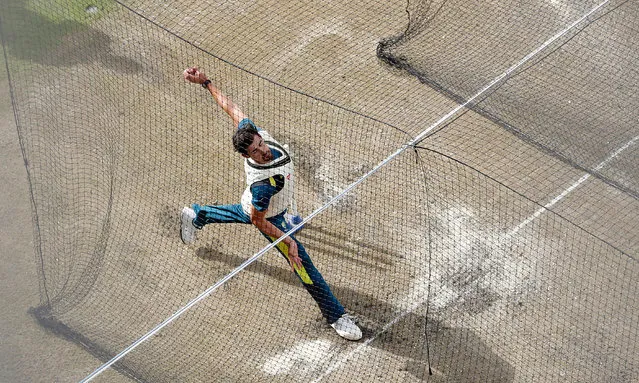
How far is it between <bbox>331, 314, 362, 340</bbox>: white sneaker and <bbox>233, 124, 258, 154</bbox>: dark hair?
2.01 meters

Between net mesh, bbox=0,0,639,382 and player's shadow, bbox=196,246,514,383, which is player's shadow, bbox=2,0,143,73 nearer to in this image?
Answer: net mesh, bbox=0,0,639,382

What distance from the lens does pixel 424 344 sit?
9.48 meters

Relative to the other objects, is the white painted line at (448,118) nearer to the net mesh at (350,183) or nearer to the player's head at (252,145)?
the net mesh at (350,183)

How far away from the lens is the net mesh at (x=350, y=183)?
9.52m

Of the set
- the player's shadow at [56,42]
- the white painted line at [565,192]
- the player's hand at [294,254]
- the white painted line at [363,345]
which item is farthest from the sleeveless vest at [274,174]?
the player's shadow at [56,42]

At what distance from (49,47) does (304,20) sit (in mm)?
3634

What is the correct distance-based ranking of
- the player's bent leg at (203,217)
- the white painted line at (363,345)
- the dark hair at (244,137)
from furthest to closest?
Answer: 1. the player's bent leg at (203,217)
2. the white painted line at (363,345)
3. the dark hair at (244,137)

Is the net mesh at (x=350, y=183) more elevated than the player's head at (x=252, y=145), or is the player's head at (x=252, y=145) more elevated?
the player's head at (x=252, y=145)

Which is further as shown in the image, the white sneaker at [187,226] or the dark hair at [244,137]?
the white sneaker at [187,226]

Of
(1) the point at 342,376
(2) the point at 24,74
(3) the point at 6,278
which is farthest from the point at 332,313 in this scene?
(2) the point at 24,74

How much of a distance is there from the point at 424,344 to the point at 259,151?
260cm

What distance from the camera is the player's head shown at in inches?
353

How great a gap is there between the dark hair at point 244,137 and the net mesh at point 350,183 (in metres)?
0.32

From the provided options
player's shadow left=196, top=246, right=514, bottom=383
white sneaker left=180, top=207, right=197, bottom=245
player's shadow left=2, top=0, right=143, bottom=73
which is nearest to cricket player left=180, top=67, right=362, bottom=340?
player's shadow left=196, top=246, right=514, bottom=383
